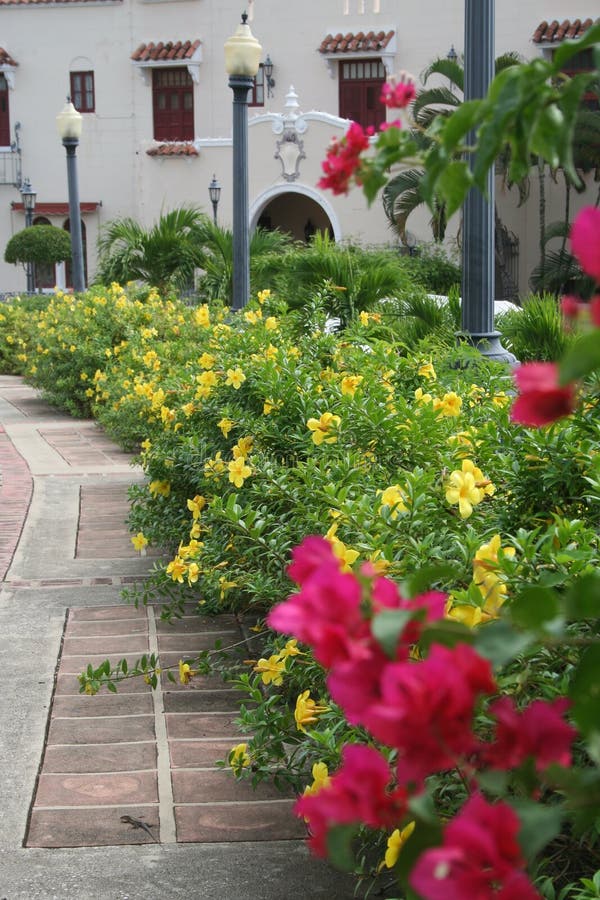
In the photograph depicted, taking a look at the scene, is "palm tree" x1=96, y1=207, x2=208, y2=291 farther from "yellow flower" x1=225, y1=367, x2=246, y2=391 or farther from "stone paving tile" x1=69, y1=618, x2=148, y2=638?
"stone paving tile" x1=69, y1=618, x2=148, y2=638

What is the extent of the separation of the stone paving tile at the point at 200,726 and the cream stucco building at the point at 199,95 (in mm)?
21547

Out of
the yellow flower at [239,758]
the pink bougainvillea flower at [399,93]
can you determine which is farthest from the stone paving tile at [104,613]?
the pink bougainvillea flower at [399,93]

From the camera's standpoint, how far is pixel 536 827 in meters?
0.84

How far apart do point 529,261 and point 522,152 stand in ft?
81.9

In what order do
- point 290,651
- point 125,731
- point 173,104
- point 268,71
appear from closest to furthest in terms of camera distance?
point 290,651 < point 125,731 < point 268,71 < point 173,104

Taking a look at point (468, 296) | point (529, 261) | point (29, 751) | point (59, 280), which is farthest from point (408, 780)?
point (59, 280)

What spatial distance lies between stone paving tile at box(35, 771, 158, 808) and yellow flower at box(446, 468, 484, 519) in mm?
1203

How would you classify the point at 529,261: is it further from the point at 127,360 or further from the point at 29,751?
the point at 29,751

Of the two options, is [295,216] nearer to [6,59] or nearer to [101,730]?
[6,59]

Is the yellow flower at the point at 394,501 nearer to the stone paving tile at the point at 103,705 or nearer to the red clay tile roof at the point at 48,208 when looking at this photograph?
the stone paving tile at the point at 103,705

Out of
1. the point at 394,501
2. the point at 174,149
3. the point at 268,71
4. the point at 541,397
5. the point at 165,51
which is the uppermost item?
the point at 165,51

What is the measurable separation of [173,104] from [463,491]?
2786 cm

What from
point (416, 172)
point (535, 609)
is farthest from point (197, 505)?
point (416, 172)

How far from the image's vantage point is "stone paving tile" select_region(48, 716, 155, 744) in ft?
12.3
